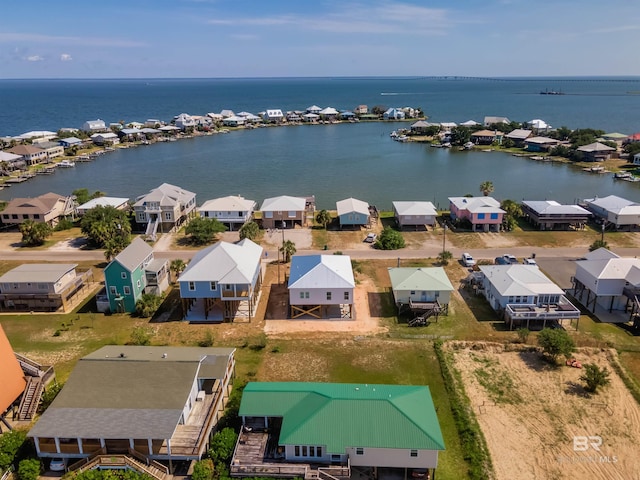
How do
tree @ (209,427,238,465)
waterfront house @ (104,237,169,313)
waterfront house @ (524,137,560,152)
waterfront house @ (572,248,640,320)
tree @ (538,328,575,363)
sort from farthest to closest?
1. waterfront house @ (524,137,560,152)
2. waterfront house @ (104,237,169,313)
3. waterfront house @ (572,248,640,320)
4. tree @ (538,328,575,363)
5. tree @ (209,427,238,465)

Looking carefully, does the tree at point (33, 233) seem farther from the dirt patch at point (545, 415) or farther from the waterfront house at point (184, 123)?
the waterfront house at point (184, 123)

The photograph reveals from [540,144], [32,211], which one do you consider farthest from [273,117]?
[32,211]

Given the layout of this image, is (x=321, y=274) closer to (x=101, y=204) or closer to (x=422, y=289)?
(x=422, y=289)

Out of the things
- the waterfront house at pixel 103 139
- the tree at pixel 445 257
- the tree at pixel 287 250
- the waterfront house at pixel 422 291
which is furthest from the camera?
the waterfront house at pixel 103 139

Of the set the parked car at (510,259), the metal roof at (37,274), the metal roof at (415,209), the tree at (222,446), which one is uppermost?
the metal roof at (37,274)

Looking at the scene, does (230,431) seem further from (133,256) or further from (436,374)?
(133,256)

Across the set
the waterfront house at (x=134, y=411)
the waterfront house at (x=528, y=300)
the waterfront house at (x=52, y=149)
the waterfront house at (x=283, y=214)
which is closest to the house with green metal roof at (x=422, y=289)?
the waterfront house at (x=528, y=300)

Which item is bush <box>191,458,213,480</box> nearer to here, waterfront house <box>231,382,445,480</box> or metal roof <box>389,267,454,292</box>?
waterfront house <box>231,382,445,480</box>

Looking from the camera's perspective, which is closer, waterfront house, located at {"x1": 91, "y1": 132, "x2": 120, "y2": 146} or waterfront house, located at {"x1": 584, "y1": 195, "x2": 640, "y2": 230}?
waterfront house, located at {"x1": 584, "y1": 195, "x2": 640, "y2": 230}

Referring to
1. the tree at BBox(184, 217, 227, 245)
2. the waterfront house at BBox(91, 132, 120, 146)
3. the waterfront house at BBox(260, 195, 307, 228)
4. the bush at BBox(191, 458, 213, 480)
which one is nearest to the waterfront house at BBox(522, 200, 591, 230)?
the waterfront house at BBox(260, 195, 307, 228)
